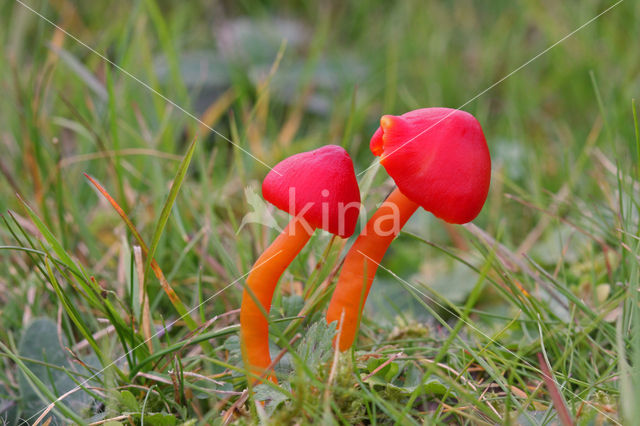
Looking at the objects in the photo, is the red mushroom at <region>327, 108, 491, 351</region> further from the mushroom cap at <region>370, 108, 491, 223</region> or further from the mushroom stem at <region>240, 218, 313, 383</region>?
the mushroom stem at <region>240, 218, 313, 383</region>

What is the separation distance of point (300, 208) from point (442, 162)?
0.30 meters

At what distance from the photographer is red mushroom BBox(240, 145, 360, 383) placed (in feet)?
3.71

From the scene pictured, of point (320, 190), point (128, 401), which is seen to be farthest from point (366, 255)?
point (128, 401)

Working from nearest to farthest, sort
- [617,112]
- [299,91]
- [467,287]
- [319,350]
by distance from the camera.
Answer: [319,350] → [467,287] → [617,112] → [299,91]

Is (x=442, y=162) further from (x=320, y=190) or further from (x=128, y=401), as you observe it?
(x=128, y=401)

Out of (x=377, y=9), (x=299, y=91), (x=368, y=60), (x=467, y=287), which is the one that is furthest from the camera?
(x=377, y=9)

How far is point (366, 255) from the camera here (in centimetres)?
127

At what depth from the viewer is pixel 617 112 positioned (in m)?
2.55

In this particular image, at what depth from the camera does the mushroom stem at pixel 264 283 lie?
1.21 m

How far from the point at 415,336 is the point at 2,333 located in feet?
3.74

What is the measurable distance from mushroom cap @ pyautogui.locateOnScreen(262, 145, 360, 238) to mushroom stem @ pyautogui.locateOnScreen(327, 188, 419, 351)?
11 cm

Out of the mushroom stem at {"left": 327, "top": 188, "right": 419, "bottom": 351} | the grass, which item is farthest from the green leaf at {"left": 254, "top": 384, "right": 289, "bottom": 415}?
the mushroom stem at {"left": 327, "top": 188, "right": 419, "bottom": 351}

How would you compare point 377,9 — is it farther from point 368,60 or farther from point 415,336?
point 415,336

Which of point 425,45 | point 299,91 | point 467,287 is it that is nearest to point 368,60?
point 425,45
